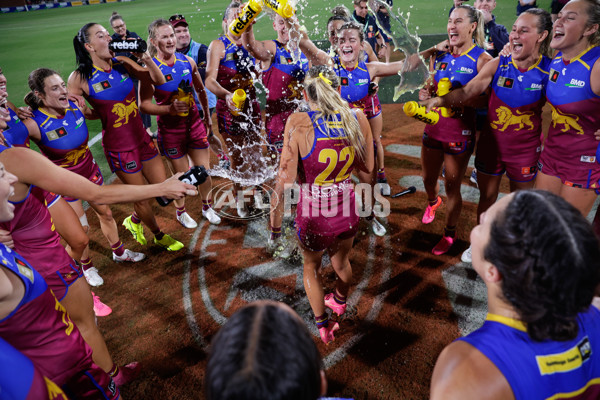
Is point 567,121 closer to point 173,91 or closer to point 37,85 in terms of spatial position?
point 173,91

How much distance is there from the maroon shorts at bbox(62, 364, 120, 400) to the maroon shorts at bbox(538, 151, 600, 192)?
4.07 m

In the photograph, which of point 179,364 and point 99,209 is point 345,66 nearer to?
point 99,209

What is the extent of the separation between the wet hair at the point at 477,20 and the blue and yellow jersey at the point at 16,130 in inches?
187

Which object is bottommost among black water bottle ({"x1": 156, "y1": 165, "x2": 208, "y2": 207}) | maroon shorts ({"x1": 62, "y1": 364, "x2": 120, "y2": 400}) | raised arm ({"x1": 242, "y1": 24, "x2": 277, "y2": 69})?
maroon shorts ({"x1": 62, "y1": 364, "x2": 120, "y2": 400})

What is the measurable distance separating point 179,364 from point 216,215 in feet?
8.36

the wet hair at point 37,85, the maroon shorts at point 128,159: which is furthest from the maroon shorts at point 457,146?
the wet hair at point 37,85

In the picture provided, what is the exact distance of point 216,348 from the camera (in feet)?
3.47

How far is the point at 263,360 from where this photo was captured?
963mm

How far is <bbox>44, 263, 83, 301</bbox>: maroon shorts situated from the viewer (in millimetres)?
2645

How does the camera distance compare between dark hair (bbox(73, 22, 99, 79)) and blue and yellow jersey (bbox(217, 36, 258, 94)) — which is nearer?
dark hair (bbox(73, 22, 99, 79))

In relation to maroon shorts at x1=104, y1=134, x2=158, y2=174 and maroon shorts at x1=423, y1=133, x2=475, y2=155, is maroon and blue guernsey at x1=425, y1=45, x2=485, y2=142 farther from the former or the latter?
maroon shorts at x1=104, y1=134, x2=158, y2=174

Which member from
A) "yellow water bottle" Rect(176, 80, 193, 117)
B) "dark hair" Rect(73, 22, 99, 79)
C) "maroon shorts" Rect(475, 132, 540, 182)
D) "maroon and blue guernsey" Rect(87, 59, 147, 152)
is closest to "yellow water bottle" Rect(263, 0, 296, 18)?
"yellow water bottle" Rect(176, 80, 193, 117)

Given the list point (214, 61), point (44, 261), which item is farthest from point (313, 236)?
point (214, 61)

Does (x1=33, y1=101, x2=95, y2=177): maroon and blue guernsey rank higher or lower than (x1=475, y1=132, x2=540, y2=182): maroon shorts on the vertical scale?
higher
